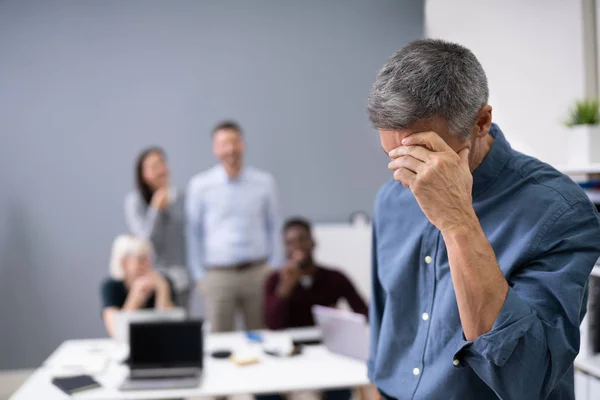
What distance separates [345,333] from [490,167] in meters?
1.54

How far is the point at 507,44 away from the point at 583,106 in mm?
705

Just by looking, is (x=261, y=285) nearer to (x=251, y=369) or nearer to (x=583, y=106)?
(x=251, y=369)

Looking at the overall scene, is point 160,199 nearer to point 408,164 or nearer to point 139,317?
point 139,317

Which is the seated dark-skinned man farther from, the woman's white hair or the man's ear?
the man's ear

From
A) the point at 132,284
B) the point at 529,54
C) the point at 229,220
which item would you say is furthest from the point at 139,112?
the point at 529,54

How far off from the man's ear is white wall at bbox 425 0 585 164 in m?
0.74

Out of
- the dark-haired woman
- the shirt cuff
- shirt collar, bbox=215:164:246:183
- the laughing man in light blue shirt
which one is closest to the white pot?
the shirt cuff

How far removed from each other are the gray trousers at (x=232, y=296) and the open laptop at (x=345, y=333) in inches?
51.7

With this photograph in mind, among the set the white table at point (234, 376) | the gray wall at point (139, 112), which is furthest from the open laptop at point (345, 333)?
the gray wall at point (139, 112)

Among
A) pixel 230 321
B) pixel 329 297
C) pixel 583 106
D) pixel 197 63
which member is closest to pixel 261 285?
pixel 230 321

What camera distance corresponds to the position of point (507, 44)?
2105 mm

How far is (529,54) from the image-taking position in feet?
7.79

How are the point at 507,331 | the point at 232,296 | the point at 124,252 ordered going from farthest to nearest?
the point at 232,296
the point at 124,252
the point at 507,331

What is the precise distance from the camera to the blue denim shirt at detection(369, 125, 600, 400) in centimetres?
85
